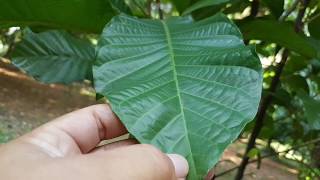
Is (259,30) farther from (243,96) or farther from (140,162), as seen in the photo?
(140,162)

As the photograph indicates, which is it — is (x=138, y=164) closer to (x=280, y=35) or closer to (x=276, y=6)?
(x=280, y=35)

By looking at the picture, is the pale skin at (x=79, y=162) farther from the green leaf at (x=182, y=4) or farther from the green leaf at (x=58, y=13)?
the green leaf at (x=182, y=4)

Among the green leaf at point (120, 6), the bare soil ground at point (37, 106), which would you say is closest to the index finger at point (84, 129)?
the green leaf at point (120, 6)

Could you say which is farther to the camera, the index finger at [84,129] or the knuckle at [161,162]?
the index finger at [84,129]

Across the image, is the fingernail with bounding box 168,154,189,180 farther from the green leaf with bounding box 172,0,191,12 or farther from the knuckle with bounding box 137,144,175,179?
the green leaf with bounding box 172,0,191,12

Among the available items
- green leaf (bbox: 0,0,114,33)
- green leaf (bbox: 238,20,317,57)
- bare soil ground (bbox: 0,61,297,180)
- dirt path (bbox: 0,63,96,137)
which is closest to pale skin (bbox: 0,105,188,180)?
green leaf (bbox: 0,0,114,33)

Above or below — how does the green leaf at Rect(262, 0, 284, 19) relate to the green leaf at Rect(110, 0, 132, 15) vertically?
below

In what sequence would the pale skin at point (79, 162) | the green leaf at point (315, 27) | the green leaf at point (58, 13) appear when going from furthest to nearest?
the green leaf at point (315, 27) < the green leaf at point (58, 13) < the pale skin at point (79, 162)

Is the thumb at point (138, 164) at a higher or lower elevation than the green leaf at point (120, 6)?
lower
